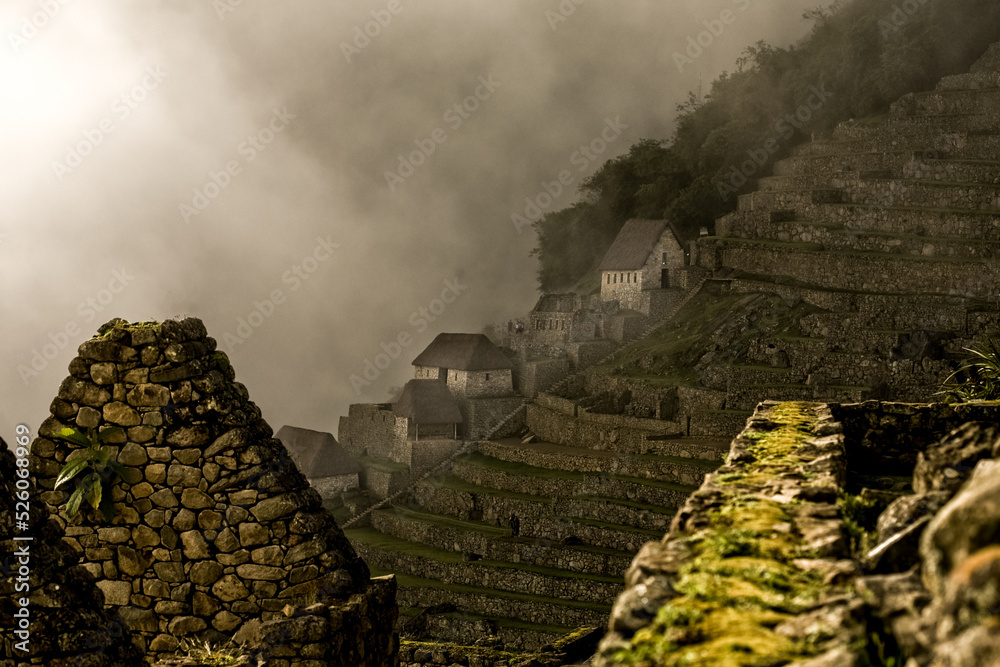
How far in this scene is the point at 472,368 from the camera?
5206 centimetres

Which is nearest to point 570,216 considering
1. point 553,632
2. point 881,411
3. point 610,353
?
point 610,353

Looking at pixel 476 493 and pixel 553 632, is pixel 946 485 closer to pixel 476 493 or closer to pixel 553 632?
pixel 553 632

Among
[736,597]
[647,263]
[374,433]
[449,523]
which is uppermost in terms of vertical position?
[647,263]

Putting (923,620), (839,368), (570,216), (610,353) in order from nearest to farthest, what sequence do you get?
(923,620) → (839,368) → (610,353) → (570,216)

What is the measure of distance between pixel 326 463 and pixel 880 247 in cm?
2562

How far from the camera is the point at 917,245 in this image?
4350 cm

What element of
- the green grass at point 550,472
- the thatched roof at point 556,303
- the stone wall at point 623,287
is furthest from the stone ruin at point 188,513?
the thatched roof at point 556,303

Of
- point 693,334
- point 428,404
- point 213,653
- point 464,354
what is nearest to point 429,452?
point 428,404

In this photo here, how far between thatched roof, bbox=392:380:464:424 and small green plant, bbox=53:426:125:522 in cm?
4319

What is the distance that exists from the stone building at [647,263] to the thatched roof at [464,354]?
6486 mm

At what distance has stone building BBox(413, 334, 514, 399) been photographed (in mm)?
52156

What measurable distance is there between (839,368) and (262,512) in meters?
35.6

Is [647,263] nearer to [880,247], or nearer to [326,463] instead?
[880,247]

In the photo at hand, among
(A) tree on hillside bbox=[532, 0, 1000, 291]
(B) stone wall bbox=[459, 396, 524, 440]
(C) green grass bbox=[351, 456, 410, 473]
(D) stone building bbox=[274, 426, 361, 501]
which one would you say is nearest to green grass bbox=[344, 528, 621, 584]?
(C) green grass bbox=[351, 456, 410, 473]
